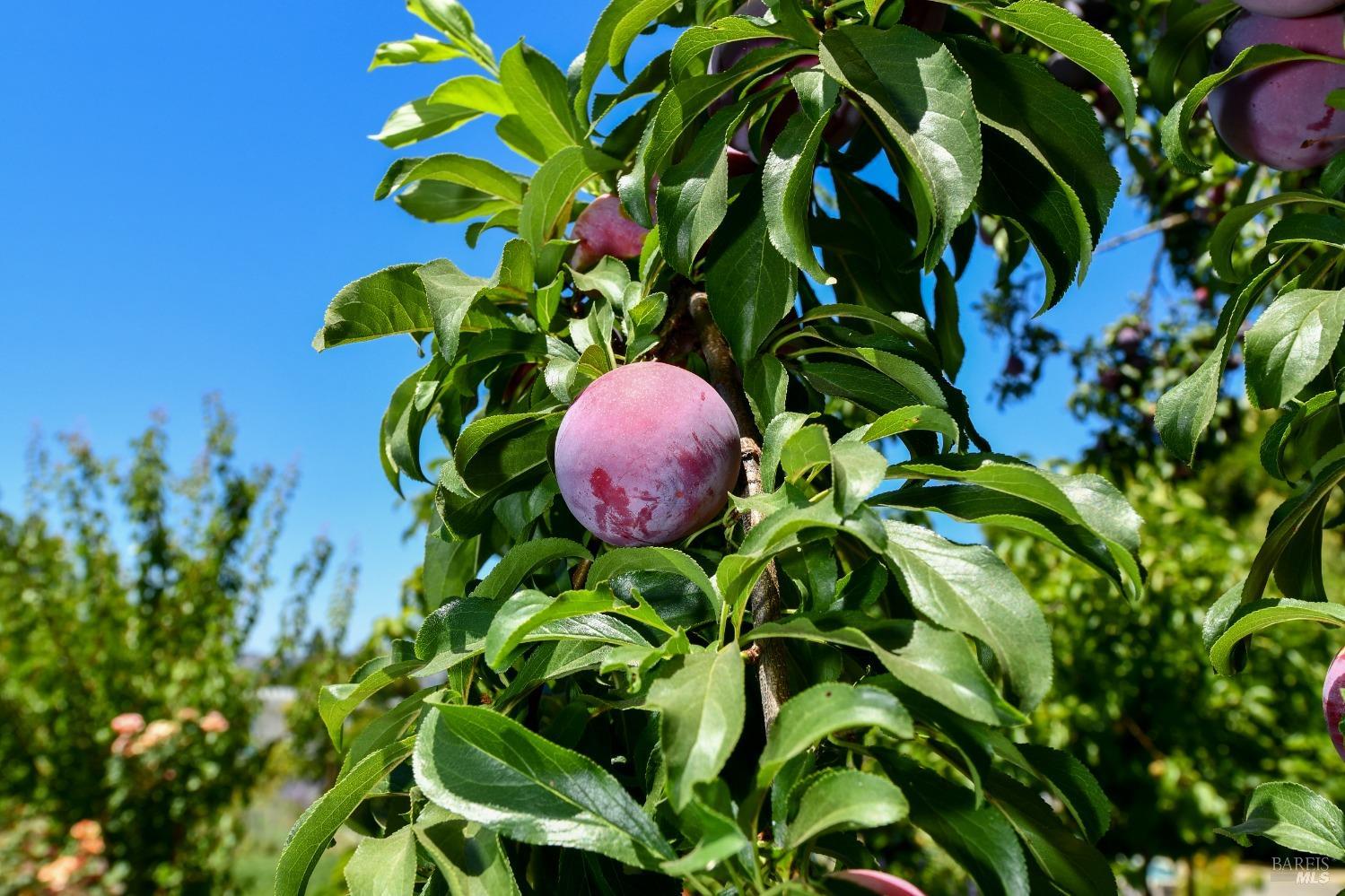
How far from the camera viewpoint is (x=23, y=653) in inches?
155

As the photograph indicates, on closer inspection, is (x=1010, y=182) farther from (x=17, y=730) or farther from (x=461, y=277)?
(x=17, y=730)

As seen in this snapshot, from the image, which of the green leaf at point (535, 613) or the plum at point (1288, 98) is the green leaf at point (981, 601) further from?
the plum at point (1288, 98)

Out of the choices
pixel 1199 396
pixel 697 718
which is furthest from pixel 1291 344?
pixel 697 718

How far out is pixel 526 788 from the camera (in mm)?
426

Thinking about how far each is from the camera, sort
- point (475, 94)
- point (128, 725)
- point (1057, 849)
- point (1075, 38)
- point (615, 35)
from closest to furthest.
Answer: point (1057, 849) < point (1075, 38) < point (615, 35) < point (475, 94) < point (128, 725)

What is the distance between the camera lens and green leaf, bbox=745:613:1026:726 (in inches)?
14.1

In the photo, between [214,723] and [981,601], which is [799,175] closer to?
[981,601]

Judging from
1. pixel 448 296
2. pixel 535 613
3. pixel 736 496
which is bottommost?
Result: pixel 535 613

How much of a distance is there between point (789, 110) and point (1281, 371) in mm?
Answer: 399

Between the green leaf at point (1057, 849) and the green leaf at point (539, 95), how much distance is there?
2.03ft

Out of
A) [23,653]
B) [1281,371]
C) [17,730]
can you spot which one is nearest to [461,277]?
[1281,371]

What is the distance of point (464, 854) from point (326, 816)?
0.11 meters

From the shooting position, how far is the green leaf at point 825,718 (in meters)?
0.34

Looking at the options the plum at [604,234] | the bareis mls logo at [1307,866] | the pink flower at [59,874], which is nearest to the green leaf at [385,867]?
the plum at [604,234]
